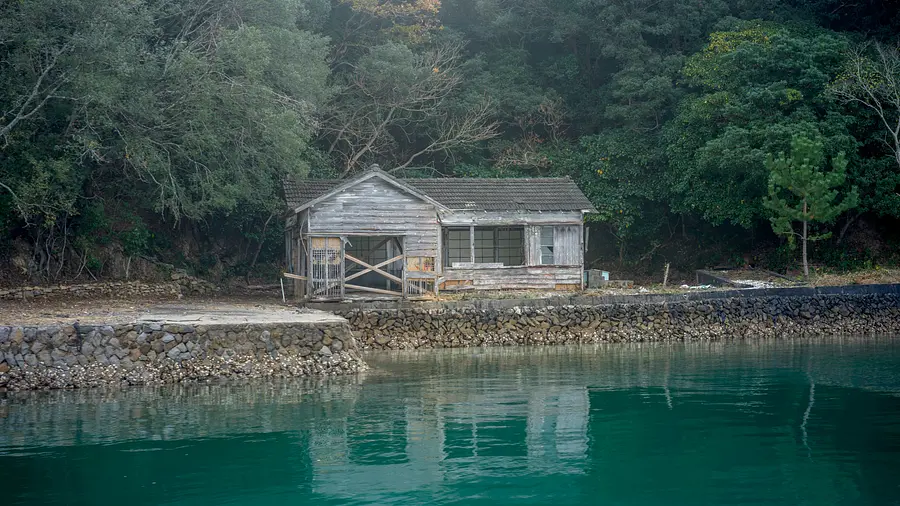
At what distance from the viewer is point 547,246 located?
27.2 meters

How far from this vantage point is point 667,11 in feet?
120

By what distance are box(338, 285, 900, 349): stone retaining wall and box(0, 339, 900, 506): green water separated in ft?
12.9

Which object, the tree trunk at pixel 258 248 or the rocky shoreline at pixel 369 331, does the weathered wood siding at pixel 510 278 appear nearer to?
the rocky shoreline at pixel 369 331

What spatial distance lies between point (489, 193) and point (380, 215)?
4.34 metres

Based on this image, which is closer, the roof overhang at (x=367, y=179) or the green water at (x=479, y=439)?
the green water at (x=479, y=439)

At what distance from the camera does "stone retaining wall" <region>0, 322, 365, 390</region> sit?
16766mm

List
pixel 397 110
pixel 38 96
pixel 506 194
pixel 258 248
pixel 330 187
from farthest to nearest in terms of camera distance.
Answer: pixel 397 110 → pixel 258 248 → pixel 506 194 → pixel 330 187 → pixel 38 96

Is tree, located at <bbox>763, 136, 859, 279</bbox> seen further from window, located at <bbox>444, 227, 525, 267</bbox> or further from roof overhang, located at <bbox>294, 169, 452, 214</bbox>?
roof overhang, located at <bbox>294, 169, 452, 214</bbox>

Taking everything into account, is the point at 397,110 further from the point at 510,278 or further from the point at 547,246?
the point at 510,278

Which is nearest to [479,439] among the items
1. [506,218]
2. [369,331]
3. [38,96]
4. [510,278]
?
[369,331]

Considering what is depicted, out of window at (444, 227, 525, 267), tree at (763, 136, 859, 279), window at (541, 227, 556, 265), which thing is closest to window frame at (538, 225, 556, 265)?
window at (541, 227, 556, 265)

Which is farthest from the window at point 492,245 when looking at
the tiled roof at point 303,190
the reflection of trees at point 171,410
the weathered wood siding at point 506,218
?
the reflection of trees at point 171,410

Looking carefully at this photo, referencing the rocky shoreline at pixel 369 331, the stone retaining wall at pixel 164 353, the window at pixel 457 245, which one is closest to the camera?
the stone retaining wall at pixel 164 353

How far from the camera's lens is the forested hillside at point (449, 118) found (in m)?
23.0
